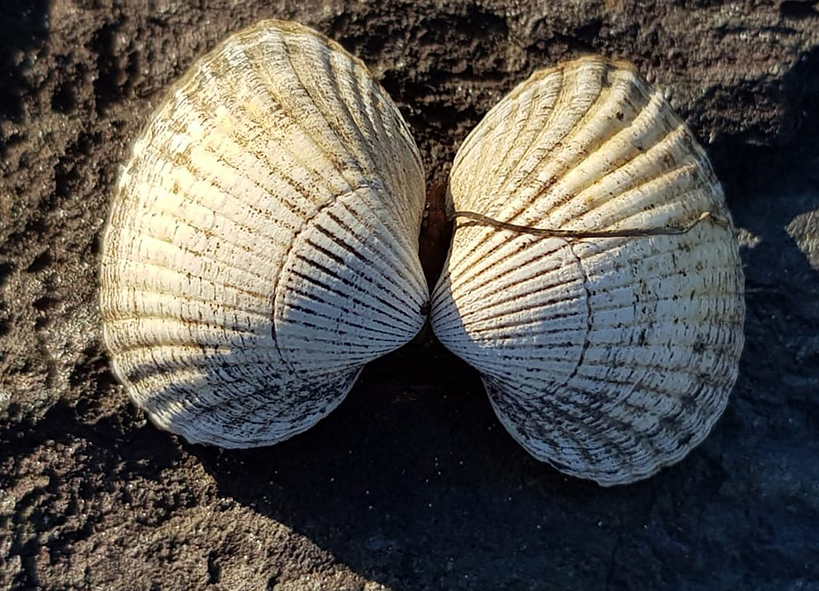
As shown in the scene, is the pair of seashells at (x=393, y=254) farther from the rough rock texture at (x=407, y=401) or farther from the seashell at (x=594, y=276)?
the rough rock texture at (x=407, y=401)

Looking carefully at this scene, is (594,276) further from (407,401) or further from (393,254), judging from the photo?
(407,401)

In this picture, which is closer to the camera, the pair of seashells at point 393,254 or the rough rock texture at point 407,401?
the pair of seashells at point 393,254

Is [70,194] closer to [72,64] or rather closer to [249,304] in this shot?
[72,64]

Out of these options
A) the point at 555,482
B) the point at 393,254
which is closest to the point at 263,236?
the point at 393,254

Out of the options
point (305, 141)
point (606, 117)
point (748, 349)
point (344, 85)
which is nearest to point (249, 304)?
point (305, 141)

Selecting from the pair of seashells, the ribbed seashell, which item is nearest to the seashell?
the pair of seashells

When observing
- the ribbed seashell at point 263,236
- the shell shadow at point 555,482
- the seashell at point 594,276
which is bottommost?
the shell shadow at point 555,482

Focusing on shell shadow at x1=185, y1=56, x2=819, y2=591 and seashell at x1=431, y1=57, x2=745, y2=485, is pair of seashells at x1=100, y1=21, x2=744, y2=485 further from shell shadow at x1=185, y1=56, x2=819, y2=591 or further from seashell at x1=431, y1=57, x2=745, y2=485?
shell shadow at x1=185, y1=56, x2=819, y2=591

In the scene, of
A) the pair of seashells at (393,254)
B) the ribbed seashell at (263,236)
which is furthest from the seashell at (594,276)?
the ribbed seashell at (263,236)
